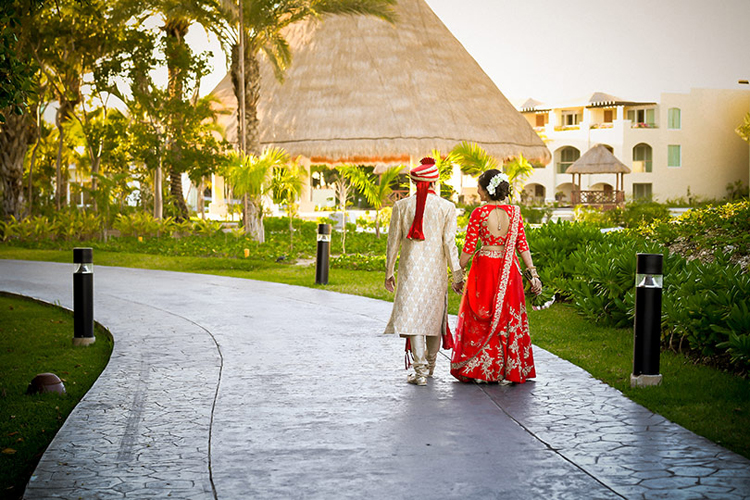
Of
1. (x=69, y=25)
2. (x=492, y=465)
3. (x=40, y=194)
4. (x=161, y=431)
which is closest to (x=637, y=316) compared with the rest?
(x=492, y=465)

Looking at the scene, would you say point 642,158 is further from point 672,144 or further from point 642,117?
point 642,117

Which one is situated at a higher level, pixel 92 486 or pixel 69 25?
pixel 69 25

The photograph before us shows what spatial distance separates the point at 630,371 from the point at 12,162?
19.6 meters

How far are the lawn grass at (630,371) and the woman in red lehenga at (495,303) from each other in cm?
83

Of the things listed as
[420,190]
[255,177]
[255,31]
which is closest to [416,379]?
[420,190]

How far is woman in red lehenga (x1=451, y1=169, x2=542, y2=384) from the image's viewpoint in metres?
6.31

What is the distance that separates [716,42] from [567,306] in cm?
4299

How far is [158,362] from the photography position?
23.4 feet

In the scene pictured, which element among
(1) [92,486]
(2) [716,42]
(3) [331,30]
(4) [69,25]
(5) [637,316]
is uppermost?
(2) [716,42]

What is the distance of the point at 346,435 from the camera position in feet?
16.1

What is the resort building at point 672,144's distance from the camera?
2035 inches

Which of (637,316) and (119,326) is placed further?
(119,326)

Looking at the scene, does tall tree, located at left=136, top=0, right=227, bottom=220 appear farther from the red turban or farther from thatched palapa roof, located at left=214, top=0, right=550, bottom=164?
the red turban

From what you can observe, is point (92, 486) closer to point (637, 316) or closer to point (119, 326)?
point (637, 316)
